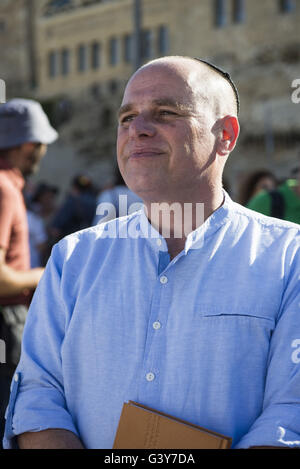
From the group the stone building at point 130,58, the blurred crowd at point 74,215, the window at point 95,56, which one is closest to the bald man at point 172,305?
the blurred crowd at point 74,215

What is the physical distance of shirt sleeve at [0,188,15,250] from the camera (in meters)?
3.12

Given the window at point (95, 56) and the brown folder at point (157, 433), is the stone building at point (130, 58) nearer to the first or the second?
the window at point (95, 56)

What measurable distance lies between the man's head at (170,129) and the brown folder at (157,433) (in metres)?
0.71

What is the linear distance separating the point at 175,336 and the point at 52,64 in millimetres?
43536

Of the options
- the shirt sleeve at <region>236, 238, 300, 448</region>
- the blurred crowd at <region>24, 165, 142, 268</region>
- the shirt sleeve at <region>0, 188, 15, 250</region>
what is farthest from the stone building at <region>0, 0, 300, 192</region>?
the shirt sleeve at <region>236, 238, 300, 448</region>

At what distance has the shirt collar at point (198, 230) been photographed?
216 centimetres

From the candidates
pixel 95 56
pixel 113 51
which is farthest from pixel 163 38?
pixel 95 56

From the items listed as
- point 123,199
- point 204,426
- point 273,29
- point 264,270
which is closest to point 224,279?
point 264,270

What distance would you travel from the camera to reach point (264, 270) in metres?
2.06

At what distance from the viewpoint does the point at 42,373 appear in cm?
213

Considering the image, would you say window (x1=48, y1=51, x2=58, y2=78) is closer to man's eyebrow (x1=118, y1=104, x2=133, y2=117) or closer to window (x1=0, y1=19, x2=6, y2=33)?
window (x1=0, y1=19, x2=6, y2=33)

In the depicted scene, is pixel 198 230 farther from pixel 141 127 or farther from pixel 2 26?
pixel 2 26
